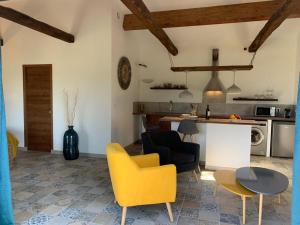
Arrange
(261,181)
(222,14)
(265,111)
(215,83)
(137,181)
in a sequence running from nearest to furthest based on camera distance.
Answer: (137,181)
(261,181)
(222,14)
(265,111)
(215,83)

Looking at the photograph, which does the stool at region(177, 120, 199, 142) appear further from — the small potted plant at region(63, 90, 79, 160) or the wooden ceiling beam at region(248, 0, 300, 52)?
the small potted plant at region(63, 90, 79, 160)

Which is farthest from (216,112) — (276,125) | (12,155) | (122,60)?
(12,155)

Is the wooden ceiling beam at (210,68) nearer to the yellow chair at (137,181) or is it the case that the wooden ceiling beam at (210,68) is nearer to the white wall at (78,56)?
the white wall at (78,56)

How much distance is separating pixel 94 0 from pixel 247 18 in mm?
3204

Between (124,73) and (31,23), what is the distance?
231 centimetres

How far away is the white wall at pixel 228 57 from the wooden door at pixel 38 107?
2.87 metres

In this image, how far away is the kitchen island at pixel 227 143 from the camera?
171 inches

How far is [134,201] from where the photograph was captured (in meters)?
2.50

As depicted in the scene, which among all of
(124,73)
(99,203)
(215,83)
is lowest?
(99,203)

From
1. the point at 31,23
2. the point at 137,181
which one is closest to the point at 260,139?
the point at 137,181

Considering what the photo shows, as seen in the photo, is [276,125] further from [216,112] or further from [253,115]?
[216,112]

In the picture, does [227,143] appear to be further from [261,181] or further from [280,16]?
[280,16]

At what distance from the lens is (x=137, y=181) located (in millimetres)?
2457

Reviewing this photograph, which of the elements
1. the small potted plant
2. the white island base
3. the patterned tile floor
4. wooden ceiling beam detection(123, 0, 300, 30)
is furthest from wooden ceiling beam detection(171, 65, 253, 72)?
the small potted plant
